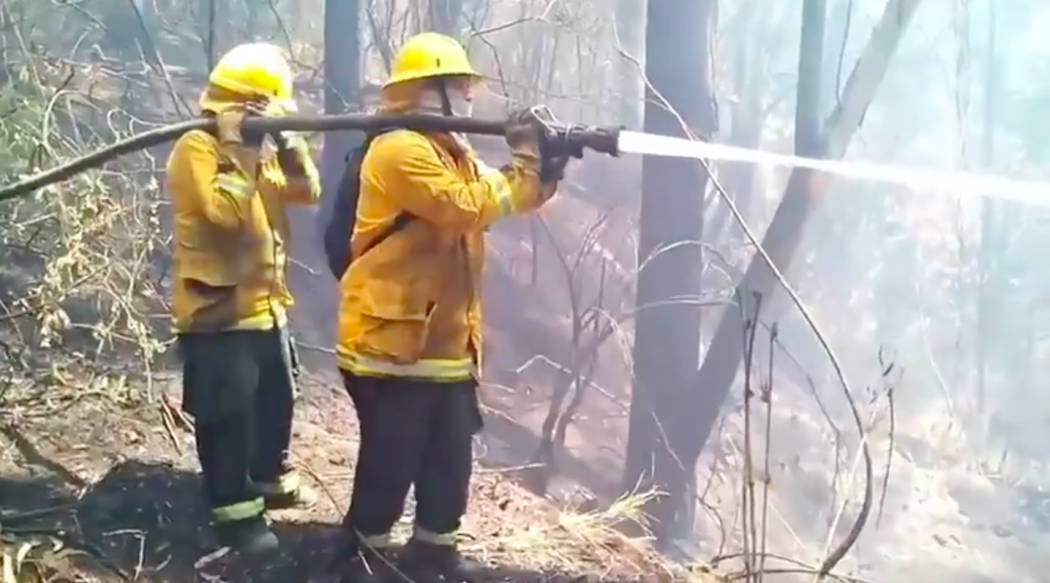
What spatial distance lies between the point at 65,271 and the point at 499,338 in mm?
1133

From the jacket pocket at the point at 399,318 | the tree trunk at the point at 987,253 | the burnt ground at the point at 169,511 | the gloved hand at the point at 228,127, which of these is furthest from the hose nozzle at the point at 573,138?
the tree trunk at the point at 987,253

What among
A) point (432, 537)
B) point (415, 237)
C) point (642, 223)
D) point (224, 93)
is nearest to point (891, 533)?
point (642, 223)

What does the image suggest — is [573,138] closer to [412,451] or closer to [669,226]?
[412,451]

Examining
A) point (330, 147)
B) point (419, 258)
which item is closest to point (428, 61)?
point (419, 258)

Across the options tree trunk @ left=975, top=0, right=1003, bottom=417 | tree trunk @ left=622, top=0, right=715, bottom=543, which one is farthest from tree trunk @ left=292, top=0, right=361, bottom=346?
tree trunk @ left=975, top=0, right=1003, bottom=417

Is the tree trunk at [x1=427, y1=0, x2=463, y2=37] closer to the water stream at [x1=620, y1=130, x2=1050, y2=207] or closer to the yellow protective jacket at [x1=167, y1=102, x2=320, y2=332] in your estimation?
the water stream at [x1=620, y1=130, x2=1050, y2=207]

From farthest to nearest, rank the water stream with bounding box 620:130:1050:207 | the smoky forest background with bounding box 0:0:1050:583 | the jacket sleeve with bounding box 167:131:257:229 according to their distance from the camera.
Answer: the smoky forest background with bounding box 0:0:1050:583 < the jacket sleeve with bounding box 167:131:257:229 < the water stream with bounding box 620:130:1050:207

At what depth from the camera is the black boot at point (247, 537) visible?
2189 millimetres

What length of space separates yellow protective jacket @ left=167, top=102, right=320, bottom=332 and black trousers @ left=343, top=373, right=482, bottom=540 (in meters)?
0.28

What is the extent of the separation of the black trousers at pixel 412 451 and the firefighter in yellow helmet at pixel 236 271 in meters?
0.26

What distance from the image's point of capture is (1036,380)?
3.96 metres

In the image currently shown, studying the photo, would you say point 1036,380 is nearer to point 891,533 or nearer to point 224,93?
point 891,533

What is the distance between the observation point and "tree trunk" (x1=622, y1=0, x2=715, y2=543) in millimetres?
3113

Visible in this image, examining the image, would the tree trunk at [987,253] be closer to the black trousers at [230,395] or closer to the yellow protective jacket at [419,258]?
the yellow protective jacket at [419,258]
